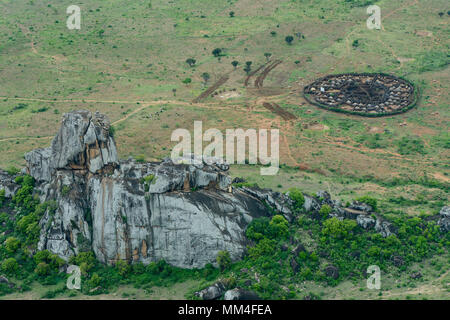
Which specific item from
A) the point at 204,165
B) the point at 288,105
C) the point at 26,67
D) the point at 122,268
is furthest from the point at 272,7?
the point at 122,268

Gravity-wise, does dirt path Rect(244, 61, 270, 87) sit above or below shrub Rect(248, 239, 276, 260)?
above

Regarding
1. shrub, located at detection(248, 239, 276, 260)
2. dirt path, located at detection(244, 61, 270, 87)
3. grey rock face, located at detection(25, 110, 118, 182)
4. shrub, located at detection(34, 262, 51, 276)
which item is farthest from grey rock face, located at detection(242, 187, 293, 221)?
dirt path, located at detection(244, 61, 270, 87)

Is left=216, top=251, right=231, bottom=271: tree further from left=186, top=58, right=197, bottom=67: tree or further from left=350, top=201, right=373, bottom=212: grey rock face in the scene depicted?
left=186, top=58, right=197, bottom=67: tree

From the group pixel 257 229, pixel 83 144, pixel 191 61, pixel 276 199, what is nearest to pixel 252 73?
pixel 191 61

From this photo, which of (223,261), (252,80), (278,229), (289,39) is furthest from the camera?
(289,39)

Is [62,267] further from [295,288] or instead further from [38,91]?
[38,91]

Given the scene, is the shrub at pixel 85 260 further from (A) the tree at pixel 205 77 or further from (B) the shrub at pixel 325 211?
(A) the tree at pixel 205 77

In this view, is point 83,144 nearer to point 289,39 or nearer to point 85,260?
point 85,260
